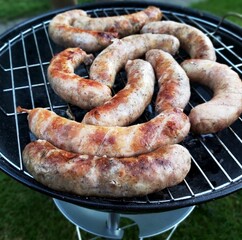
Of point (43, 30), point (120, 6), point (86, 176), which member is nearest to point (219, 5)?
point (120, 6)

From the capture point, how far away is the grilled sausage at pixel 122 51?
2.21 metres

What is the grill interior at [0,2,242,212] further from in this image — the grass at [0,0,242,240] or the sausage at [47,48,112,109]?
the grass at [0,0,242,240]

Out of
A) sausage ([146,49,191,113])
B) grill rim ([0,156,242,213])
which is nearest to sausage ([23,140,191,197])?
grill rim ([0,156,242,213])

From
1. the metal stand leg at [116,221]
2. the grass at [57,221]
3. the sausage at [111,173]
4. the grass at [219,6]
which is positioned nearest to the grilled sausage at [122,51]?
the sausage at [111,173]

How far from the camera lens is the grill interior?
1646 mm

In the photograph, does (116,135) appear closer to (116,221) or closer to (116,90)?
(116,90)

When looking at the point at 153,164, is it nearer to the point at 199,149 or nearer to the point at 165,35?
the point at 199,149

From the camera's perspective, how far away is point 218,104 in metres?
1.93

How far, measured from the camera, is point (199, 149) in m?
1.95

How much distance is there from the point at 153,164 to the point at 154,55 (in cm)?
96

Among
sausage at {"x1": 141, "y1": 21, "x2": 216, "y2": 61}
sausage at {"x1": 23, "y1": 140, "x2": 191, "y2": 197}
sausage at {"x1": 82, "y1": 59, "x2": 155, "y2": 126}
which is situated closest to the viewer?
sausage at {"x1": 23, "y1": 140, "x2": 191, "y2": 197}

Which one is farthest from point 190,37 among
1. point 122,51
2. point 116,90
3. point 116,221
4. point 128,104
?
point 116,221

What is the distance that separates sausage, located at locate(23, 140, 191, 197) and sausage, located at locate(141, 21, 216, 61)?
97 cm

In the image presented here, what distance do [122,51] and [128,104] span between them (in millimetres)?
578
